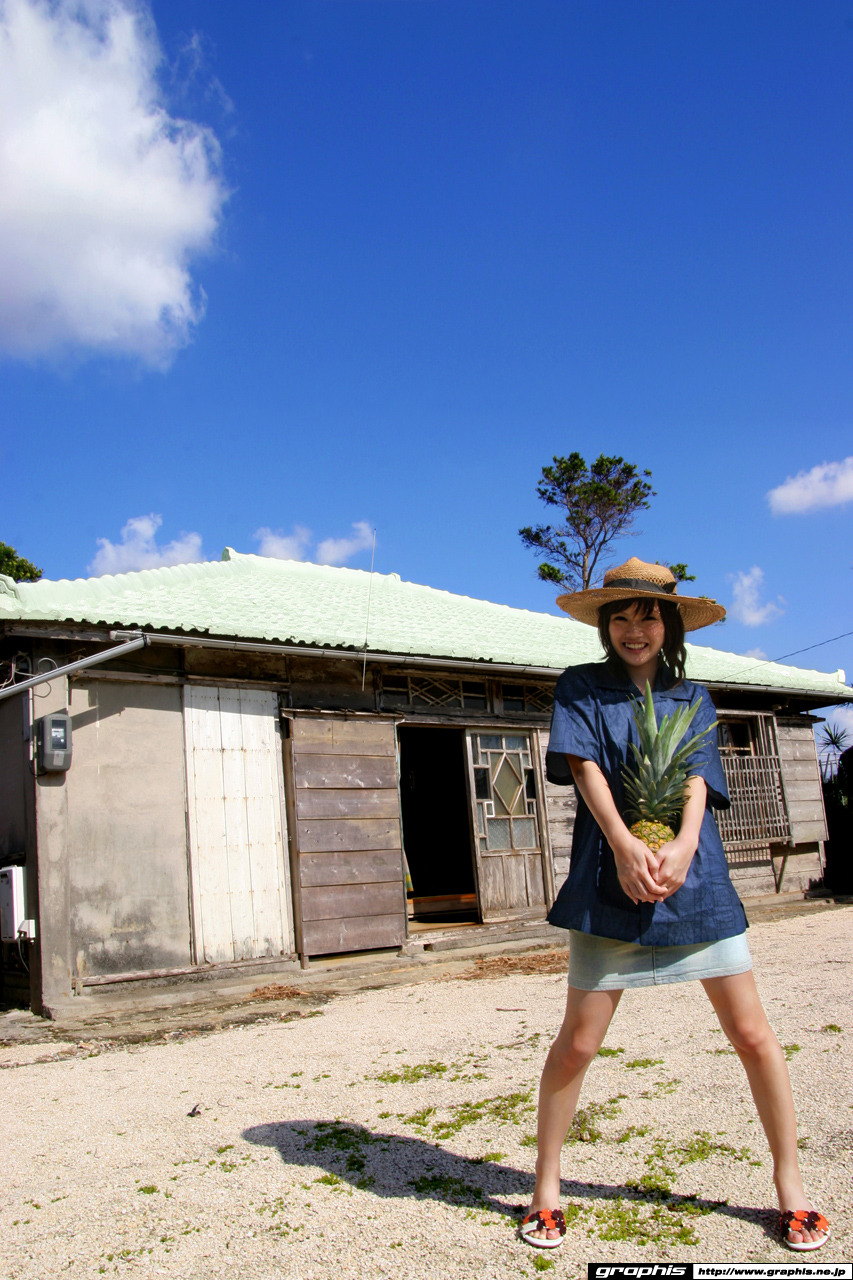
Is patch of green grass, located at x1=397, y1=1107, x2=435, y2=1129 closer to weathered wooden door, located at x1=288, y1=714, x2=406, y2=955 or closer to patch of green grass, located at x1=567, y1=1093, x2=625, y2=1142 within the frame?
patch of green grass, located at x1=567, y1=1093, x2=625, y2=1142

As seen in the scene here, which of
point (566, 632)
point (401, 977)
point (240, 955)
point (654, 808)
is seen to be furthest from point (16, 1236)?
point (566, 632)

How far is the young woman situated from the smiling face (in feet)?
0.22

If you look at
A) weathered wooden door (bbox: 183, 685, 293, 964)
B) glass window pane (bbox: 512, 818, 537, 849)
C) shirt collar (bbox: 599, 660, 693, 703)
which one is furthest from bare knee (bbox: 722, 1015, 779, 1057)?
glass window pane (bbox: 512, 818, 537, 849)

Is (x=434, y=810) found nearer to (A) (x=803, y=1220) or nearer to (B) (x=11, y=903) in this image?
(B) (x=11, y=903)

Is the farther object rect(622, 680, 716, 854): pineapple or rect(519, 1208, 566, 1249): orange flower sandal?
rect(622, 680, 716, 854): pineapple

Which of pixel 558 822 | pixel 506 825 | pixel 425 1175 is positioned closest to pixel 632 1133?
pixel 425 1175

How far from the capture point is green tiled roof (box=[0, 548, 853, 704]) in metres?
7.11

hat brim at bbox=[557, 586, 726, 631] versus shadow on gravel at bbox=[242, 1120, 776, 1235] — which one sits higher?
hat brim at bbox=[557, 586, 726, 631]

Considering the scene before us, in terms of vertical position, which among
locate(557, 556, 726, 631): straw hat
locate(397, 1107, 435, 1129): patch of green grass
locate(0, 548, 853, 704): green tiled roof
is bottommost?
locate(397, 1107, 435, 1129): patch of green grass

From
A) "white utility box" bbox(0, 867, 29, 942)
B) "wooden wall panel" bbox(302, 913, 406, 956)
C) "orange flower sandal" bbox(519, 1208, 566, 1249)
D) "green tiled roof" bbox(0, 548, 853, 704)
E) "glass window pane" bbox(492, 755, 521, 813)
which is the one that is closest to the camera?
"orange flower sandal" bbox(519, 1208, 566, 1249)

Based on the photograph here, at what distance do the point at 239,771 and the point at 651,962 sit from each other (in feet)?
18.7

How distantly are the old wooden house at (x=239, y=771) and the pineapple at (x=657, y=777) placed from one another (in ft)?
16.1

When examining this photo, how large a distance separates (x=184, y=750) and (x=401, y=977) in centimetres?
267

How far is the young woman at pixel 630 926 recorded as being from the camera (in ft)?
7.51
